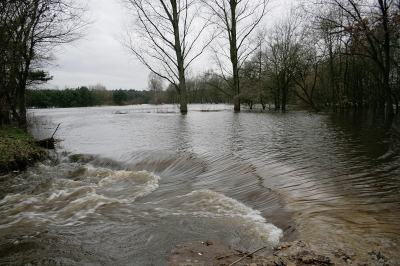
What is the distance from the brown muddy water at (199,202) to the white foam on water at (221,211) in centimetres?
2

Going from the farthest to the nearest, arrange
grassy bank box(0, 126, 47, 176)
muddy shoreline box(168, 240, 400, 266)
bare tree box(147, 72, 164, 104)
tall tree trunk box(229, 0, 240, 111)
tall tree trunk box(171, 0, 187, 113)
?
1. bare tree box(147, 72, 164, 104)
2. tall tree trunk box(229, 0, 240, 111)
3. tall tree trunk box(171, 0, 187, 113)
4. grassy bank box(0, 126, 47, 176)
5. muddy shoreline box(168, 240, 400, 266)

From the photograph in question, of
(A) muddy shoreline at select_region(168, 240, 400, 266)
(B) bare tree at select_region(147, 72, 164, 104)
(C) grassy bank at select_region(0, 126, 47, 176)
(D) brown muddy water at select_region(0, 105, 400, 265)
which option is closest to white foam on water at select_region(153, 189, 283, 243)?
(D) brown muddy water at select_region(0, 105, 400, 265)

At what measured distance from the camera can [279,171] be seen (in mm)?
6055

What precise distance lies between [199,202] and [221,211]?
59 cm

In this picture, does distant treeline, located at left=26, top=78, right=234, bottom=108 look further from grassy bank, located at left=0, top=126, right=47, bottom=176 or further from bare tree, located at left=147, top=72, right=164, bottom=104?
grassy bank, located at left=0, top=126, right=47, bottom=176

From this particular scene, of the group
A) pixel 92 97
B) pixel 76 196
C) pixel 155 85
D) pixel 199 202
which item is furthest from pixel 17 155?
pixel 155 85

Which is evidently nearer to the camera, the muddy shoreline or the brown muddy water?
the muddy shoreline

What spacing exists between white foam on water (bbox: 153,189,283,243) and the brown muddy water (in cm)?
2

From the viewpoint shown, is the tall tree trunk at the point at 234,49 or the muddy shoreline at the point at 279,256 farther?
the tall tree trunk at the point at 234,49

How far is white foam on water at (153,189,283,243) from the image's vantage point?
12.2ft

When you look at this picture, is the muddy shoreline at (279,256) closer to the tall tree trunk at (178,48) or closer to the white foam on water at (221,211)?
the white foam on water at (221,211)

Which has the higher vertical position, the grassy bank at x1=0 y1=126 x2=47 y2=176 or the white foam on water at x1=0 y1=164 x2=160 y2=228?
the grassy bank at x1=0 y1=126 x2=47 y2=176

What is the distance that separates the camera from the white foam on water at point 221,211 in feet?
12.2

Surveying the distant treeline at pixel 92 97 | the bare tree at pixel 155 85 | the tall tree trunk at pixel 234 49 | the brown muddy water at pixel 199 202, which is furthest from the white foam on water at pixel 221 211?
the bare tree at pixel 155 85
